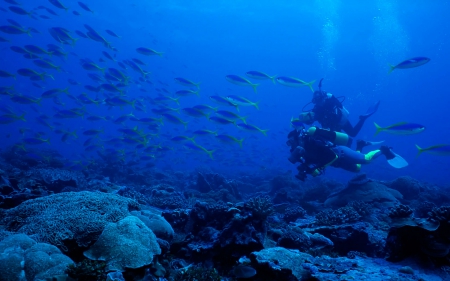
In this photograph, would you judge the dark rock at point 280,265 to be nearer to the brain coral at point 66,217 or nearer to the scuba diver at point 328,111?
the brain coral at point 66,217

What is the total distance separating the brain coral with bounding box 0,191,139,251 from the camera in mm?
3348

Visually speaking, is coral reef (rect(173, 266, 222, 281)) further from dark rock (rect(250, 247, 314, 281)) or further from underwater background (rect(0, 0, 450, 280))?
underwater background (rect(0, 0, 450, 280))

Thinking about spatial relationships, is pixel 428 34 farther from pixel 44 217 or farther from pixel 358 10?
pixel 44 217

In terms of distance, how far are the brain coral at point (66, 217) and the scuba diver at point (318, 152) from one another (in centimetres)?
591

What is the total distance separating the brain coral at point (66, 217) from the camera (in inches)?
132

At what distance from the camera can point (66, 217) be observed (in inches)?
141

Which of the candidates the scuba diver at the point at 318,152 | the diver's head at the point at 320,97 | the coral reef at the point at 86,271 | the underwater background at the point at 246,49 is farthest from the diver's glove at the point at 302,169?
the underwater background at the point at 246,49

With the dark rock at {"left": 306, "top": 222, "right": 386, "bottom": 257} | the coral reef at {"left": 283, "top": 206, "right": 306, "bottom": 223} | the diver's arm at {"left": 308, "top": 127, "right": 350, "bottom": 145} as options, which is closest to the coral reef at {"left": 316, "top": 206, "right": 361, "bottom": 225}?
the dark rock at {"left": 306, "top": 222, "right": 386, "bottom": 257}

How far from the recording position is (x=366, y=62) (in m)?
71.2

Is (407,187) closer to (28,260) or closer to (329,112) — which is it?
(329,112)

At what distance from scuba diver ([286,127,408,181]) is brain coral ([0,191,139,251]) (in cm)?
591

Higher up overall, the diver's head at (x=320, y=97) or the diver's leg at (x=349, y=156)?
the diver's head at (x=320, y=97)

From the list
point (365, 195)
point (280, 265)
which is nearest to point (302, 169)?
point (365, 195)

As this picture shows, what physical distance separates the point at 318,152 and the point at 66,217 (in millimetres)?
7221
